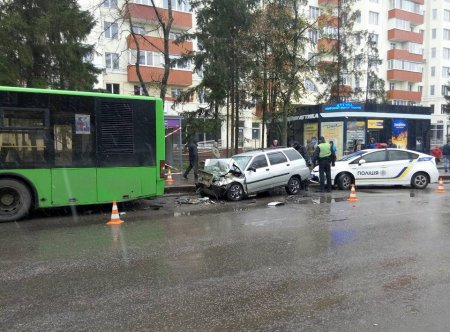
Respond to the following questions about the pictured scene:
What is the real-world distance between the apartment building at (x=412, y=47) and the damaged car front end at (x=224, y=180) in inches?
1592

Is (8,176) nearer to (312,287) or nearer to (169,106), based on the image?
(312,287)

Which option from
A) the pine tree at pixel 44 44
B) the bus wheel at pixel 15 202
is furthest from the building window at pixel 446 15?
the bus wheel at pixel 15 202

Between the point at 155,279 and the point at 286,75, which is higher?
the point at 286,75

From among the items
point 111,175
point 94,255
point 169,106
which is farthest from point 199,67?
point 94,255

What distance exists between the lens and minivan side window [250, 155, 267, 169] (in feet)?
44.8

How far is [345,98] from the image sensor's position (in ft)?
116

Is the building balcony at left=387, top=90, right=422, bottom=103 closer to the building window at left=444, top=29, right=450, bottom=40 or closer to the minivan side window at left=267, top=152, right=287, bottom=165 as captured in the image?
the building window at left=444, top=29, right=450, bottom=40

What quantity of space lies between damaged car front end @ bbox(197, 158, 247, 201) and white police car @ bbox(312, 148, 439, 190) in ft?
13.2

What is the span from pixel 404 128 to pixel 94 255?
27.1m

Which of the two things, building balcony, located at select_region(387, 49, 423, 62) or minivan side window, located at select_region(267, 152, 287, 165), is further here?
building balcony, located at select_region(387, 49, 423, 62)

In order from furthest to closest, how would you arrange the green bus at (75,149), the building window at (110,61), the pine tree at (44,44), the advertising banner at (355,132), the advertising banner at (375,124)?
the building window at (110,61) < the advertising banner at (375,124) < the advertising banner at (355,132) < the pine tree at (44,44) < the green bus at (75,149)

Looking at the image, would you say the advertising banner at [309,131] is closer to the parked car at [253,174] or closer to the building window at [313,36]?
the building window at [313,36]

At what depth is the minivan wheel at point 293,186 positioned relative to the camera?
14.5 m

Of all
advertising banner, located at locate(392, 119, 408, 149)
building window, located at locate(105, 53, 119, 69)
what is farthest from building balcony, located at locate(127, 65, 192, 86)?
advertising banner, located at locate(392, 119, 408, 149)
